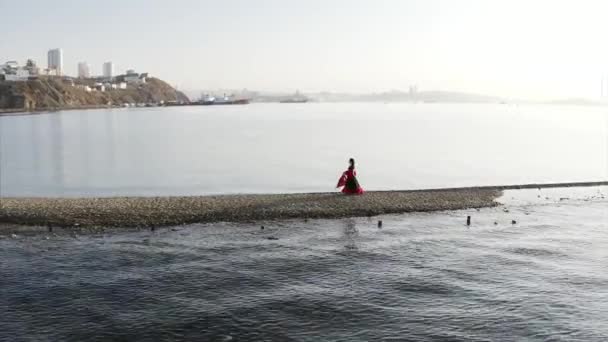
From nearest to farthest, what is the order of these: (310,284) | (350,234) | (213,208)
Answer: (310,284), (350,234), (213,208)

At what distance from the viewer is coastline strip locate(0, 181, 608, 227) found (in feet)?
96.9

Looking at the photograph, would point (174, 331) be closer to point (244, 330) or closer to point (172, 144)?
point (244, 330)

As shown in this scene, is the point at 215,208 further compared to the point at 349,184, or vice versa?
the point at 349,184

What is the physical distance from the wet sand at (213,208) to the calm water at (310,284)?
1724 mm

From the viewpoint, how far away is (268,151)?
3191 inches

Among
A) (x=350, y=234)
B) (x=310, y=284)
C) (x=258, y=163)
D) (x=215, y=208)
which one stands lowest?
(x=310, y=284)

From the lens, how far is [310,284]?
68.5 feet

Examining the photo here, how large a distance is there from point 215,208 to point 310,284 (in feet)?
42.4

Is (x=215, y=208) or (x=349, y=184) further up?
(x=349, y=184)

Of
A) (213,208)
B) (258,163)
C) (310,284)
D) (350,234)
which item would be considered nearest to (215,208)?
(213,208)

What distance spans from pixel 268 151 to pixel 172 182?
1235 inches

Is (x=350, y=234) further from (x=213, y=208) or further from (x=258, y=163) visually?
(x=258, y=163)

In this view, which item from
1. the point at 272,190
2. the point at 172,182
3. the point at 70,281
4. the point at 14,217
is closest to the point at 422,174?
the point at 272,190

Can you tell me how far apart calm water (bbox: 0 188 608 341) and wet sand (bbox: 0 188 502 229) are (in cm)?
172
